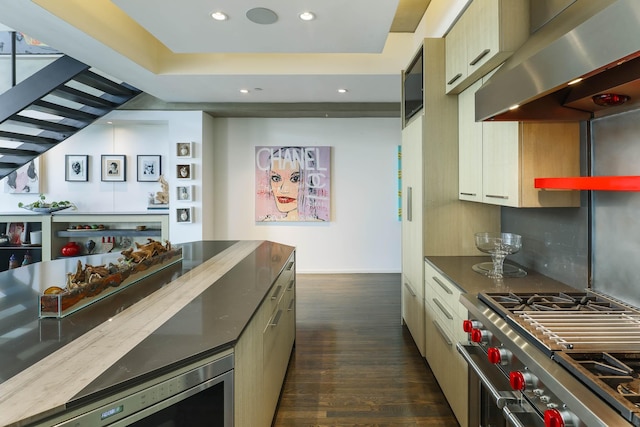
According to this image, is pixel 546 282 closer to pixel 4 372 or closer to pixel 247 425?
pixel 247 425

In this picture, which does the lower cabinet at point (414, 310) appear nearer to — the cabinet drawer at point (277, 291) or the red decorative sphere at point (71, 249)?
the cabinet drawer at point (277, 291)

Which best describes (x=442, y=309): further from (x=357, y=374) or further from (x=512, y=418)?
(x=512, y=418)

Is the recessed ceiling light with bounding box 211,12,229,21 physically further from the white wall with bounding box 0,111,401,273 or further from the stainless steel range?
the white wall with bounding box 0,111,401,273

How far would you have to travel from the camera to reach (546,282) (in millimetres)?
1921

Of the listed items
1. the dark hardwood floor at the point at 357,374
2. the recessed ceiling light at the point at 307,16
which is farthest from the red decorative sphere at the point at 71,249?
the recessed ceiling light at the point at 307,16

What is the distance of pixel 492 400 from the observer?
58.8 inches

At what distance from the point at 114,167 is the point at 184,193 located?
56.3 inches

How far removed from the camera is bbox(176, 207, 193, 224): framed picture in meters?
5.31

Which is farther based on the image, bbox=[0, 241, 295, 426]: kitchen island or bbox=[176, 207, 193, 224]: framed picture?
bbox=[176, 207, 193, 224]: framed picture

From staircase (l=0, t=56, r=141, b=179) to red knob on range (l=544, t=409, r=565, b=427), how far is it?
4.77 meters

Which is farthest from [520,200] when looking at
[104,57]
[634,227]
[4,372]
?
[104,57]

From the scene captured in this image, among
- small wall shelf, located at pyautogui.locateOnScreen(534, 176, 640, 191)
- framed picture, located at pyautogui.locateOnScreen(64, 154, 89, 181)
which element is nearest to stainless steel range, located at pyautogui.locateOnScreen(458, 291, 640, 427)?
small wall shelf, located at pyautogui.locateOnScreen(534, 176, 640, 191)

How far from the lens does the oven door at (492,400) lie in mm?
1115

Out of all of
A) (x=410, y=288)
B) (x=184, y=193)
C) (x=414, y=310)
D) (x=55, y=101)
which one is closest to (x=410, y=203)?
(x=410, y=288)
